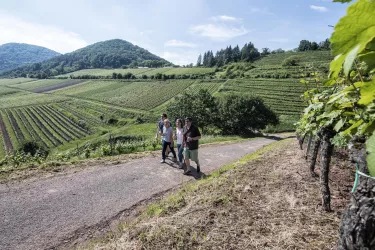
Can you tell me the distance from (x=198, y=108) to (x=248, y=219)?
45.5 metres

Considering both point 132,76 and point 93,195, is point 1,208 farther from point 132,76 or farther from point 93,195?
point 132,76

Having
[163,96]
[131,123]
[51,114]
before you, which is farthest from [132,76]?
[131,123]

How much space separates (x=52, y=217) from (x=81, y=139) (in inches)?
2619

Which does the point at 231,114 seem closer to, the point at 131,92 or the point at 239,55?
the point at 131,92

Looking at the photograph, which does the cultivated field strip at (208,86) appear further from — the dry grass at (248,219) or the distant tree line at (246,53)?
the dry grass at (248,219)

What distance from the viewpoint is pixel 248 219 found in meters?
3.92

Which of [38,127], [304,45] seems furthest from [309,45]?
[38,127]

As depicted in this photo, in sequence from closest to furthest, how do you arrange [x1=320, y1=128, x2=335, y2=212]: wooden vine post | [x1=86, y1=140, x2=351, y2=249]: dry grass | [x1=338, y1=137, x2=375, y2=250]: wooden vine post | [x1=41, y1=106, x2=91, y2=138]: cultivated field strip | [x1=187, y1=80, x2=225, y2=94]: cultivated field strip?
[x1=338, y1=137, x2=375, y2=250]: wooden vine post → [x1=86, y1=140, x2=351, y2=249]: dry grass → [x1=320, y1=128, x2=335, y2=212]: wooden vine post → [x1=41, y1=106, x2=91, y2=138]: cultivated field strip → [x1=187, y1=80, x2=225, y2=94]: cultivated field strip

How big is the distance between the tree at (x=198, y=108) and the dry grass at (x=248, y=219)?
1659 inches

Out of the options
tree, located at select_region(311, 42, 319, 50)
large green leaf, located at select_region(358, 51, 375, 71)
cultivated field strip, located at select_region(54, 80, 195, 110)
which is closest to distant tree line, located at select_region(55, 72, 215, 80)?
cultivated field strip, located at select_region(54, 80, 195, 110)

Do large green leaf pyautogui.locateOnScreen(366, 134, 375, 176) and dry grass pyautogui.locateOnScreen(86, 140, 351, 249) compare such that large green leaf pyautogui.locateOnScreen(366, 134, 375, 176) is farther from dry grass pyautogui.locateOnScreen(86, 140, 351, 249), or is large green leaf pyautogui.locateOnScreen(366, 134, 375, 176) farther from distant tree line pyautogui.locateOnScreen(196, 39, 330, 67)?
distant tree line pyautogui.locateOnScreen(196, 39, 330, 67)

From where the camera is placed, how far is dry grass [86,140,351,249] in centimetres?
337

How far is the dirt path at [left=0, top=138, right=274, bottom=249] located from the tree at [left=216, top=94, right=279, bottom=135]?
114ft

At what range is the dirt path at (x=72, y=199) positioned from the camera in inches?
210
